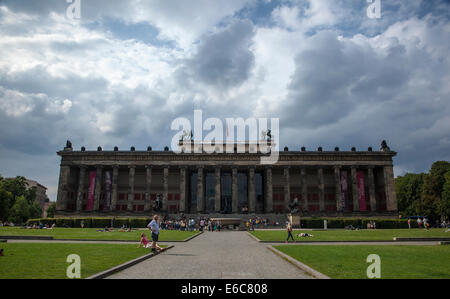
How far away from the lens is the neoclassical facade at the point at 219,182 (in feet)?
225

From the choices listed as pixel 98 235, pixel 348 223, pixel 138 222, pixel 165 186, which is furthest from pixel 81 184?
pixel 348 223

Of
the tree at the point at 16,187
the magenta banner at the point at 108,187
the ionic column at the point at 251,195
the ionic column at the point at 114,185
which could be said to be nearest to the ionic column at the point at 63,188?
the magenta banner at the point at 108,187

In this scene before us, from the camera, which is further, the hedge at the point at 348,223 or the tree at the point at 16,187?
the tree at the point at 16,187

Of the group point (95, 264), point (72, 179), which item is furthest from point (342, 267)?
point (72, 179)

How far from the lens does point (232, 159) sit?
70438 millimetres

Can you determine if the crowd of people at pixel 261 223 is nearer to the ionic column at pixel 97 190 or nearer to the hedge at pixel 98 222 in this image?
the hedge at pixel 98 222

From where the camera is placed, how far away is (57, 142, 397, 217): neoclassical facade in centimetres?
6850

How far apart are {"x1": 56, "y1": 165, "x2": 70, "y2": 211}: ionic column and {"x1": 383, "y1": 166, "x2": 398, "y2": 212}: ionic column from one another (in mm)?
71051

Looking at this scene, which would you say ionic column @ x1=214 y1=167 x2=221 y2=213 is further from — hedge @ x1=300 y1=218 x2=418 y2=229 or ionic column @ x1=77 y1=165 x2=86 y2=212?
ionic column @ x1=77 y1=165 x2=86 y2=212

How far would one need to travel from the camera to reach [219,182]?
6994cm

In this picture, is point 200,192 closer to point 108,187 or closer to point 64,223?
point 108,187

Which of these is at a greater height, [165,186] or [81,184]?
[81,184]

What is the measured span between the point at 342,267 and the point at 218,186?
59.1m

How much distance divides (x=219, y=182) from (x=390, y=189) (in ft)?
125
